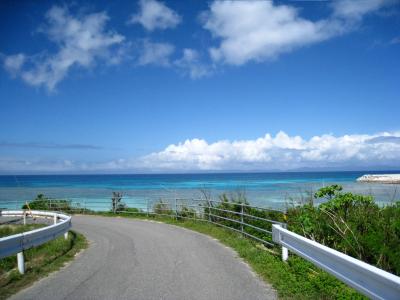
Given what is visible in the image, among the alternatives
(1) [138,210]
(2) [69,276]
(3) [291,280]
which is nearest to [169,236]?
(2) [69,276]

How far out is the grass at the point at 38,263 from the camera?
7.02 meters

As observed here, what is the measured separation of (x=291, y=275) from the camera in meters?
7.12

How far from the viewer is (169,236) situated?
13641mm

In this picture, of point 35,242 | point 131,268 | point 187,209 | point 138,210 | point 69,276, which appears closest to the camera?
point 69,276

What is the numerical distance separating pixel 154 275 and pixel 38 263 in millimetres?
3288

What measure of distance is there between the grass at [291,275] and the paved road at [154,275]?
27 centimetres

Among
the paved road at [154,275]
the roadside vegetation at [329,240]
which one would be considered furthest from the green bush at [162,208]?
the paved road at [154,275]

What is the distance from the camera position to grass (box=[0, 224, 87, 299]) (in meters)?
7.02

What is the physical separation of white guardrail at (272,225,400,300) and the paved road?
0.98 m

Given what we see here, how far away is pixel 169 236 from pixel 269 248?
440 centimetres

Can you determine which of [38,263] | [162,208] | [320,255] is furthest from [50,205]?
[320,255]

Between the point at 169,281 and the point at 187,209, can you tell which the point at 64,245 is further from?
the point at 187,209

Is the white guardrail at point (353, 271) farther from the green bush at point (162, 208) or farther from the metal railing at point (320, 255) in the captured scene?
the green bush at point (162, 208)

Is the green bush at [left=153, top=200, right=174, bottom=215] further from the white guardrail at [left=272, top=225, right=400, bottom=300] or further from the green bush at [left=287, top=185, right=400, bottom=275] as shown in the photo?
the white guardrail at [left=272, top=225, right=400, bottom=300]
